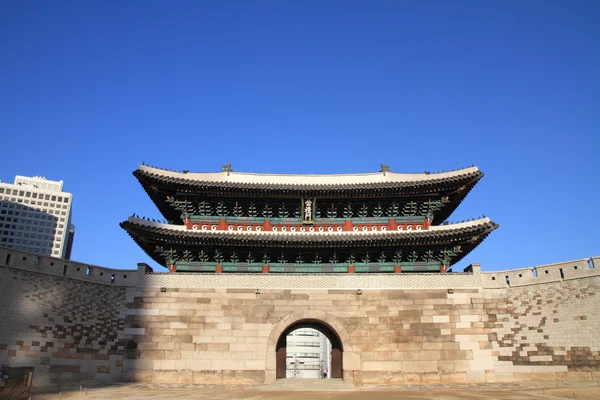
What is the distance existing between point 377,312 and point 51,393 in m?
14.7

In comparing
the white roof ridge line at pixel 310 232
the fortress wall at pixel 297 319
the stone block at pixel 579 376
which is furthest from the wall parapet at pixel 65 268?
the stone block at pixel 579 376

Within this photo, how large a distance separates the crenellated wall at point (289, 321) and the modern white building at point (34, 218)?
73.5m

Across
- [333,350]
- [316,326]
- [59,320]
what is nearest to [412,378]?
[333,350]

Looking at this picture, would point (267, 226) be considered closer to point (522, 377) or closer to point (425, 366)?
point (425, 366)

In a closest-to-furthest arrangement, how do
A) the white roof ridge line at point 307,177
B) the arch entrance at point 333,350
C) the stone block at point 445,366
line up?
the stone block at point 445,366 < the arch entrance at point 333,350 < the white roof ridge line at point 307,177

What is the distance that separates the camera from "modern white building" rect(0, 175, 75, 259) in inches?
3442

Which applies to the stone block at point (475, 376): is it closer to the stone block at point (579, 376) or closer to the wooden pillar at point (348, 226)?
the stone block at point (579, 376)

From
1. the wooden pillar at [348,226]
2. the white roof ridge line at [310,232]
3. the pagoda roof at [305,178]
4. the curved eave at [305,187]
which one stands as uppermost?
the pagoda roof at [305,178]

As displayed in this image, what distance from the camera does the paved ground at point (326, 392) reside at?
1750cm

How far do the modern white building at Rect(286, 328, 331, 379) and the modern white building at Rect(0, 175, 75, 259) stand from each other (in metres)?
51.7

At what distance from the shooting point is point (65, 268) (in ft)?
73.6

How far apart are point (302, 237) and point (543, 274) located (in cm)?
1215

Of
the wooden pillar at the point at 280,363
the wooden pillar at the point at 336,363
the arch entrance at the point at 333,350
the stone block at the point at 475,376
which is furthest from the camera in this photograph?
the wooden pillar at the point at 336,363

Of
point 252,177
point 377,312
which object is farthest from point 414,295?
point 252,177
